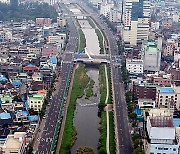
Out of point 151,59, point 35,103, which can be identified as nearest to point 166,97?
point 35,103

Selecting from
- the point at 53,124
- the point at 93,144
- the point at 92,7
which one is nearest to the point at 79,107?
the point at 53,124

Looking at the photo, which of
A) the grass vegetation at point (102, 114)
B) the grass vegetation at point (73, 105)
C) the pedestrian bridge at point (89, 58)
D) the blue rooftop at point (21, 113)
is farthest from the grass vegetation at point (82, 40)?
the blue rooftop at point (21, 113)

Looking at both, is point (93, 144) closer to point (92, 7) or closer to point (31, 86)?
point (31, 86)

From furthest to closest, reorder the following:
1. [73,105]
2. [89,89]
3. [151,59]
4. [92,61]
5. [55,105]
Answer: [92,61]
[151,59]
[89,89]
[73,105]
[55,105]

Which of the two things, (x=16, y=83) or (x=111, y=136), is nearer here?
(x=111, y=136)

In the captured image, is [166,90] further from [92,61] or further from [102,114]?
[92,61]

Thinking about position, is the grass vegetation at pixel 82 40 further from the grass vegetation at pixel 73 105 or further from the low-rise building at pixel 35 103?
the low-rise building at pixel 35 103

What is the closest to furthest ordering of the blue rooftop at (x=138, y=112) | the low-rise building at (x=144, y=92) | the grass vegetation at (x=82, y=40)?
1. the blue rooftop at (x=138, y=112)
2. the low-rise building at (x=144, y=92)
3. the grass vegetation at (x=82, y=40)

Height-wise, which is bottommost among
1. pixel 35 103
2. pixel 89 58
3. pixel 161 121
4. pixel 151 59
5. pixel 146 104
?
pixel 146 104
